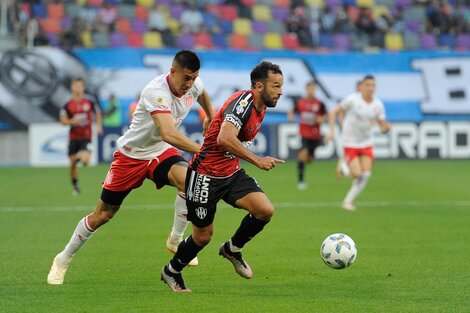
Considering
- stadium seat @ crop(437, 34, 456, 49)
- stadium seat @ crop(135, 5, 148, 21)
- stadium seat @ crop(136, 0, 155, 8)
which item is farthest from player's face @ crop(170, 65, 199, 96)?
stadium seat @ crop(437, 34, 456, 49)

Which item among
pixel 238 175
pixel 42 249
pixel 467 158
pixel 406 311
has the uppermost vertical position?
pixel 238 175

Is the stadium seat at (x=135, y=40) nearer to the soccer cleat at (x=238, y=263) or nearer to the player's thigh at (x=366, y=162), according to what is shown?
the player's thigh at (x=366, y=162)

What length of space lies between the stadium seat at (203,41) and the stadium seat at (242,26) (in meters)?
1.46

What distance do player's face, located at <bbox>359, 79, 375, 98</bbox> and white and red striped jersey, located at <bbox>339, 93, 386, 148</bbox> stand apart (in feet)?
0.66

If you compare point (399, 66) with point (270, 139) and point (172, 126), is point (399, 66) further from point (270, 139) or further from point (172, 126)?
point (172, 126)


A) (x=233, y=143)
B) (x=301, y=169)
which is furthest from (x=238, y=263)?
(x=301, y=169)

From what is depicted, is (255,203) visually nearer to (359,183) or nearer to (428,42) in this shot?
(359,183)

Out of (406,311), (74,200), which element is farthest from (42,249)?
(74,200)

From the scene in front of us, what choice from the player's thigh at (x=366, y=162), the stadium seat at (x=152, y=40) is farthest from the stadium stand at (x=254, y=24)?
the player's thigh at (x=366, y=162)

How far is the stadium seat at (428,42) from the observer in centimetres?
3478

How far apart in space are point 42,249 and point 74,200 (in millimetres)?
6984

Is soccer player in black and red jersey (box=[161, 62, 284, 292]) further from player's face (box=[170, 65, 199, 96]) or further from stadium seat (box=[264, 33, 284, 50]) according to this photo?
stadium seat (box=[264, 33, 284, 50])

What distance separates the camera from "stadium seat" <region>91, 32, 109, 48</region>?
3174 centimetres

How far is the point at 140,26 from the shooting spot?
33375mm
